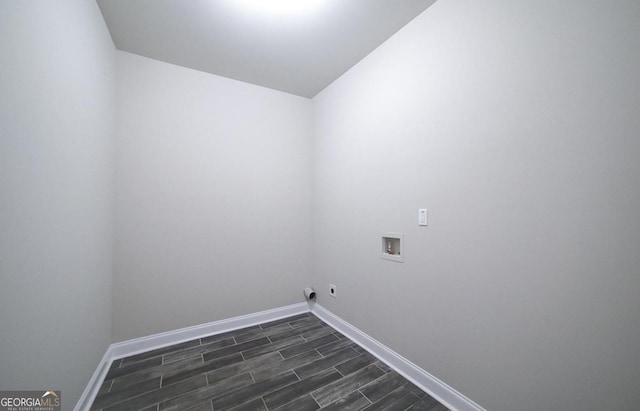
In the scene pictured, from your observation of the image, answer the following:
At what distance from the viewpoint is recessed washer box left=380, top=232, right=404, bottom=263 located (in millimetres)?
1841

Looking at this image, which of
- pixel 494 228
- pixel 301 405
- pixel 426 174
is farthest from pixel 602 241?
pixel 301 405

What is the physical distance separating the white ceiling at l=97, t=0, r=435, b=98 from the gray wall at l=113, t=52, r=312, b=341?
0.26 meters

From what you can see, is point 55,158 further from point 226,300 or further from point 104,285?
point 226,300

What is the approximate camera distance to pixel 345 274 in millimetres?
2447

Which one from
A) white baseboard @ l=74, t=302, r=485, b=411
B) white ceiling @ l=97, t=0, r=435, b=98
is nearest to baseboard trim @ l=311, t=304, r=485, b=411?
white baseboard @ l=74, t=302, r=485, b=411

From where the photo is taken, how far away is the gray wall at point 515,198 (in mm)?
943

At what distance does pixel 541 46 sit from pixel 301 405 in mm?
2418

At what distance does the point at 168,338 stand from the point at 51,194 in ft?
5.67

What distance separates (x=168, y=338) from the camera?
7.20ft

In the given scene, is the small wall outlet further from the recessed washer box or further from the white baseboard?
the recessed washer box

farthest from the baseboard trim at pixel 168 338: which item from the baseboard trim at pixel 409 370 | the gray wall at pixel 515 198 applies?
the gray wall at pixel 515 198

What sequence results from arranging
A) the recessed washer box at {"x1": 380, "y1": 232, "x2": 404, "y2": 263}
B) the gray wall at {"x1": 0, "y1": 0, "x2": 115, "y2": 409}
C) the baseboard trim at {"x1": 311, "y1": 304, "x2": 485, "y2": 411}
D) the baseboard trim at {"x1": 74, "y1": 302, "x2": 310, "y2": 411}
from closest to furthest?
the gray wall at {"x1": 0, "y1": 0, "x2": 115, "y2": 409} → the baseboard trim at {"x1": 311, "y1": 304, "x2": 485, "y2": 411} → the baseboard trim at {"x1": 74, "y1": 302, "x2": 310, "y2": 411} → the recessed washer box at {"x1": 380, "y1": 232, "x2": 404, "y2": 263}

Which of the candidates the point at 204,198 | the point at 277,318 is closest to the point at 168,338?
the point at 277,318

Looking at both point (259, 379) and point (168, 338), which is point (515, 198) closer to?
point (259, 379)
